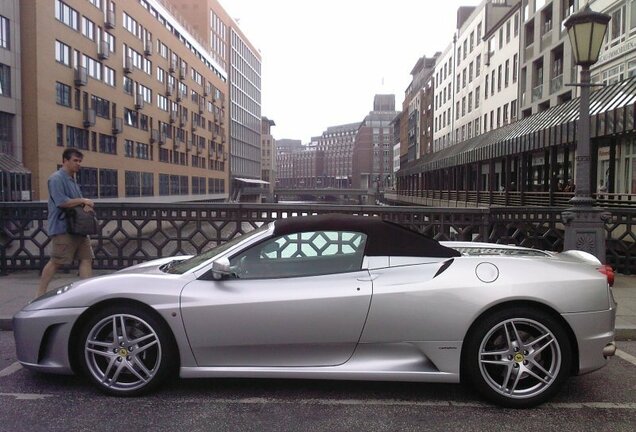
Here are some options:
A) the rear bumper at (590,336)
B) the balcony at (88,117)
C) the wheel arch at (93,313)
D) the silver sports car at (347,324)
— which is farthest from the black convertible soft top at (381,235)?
the balcony at (88,117)

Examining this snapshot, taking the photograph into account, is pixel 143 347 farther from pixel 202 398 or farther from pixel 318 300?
pixel 318 300

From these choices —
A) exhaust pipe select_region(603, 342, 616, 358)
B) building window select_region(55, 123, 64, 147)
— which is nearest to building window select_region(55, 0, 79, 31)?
building window select_region(55, 123, 64, 147)

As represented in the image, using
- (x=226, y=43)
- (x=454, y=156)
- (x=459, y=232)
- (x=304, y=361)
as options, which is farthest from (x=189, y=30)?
(x=304, y=361)

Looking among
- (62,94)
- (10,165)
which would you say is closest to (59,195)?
(10,165)

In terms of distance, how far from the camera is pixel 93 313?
151 inches

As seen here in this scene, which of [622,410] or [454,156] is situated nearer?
[622,410]

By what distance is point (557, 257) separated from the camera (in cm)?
424

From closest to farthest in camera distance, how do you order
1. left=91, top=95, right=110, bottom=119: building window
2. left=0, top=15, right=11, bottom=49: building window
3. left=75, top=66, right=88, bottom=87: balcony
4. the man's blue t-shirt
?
1. the man's blue t-shirt
2. left=0, top=15, right=11, bottom=49: building window
3. left=75, top=66, right=88, bottom=87: balcony
4. left=91, top=95, right=110, bottom=119: building window

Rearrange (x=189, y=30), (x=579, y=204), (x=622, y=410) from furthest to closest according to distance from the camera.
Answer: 1. (x=189, y=30)
2. (x=579, y=204)
3. (x=622, y=410)

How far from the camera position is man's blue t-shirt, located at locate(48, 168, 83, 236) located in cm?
594

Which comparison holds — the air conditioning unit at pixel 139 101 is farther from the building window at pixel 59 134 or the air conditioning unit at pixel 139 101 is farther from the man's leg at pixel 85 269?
the man's leg at pixel 85 269

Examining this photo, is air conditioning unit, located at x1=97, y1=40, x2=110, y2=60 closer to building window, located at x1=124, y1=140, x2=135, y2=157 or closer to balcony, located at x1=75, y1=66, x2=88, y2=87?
balcony, located at x1=75, y1=66, x2=88, y2=87

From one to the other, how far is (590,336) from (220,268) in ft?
8.54

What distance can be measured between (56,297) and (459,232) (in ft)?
21.6
